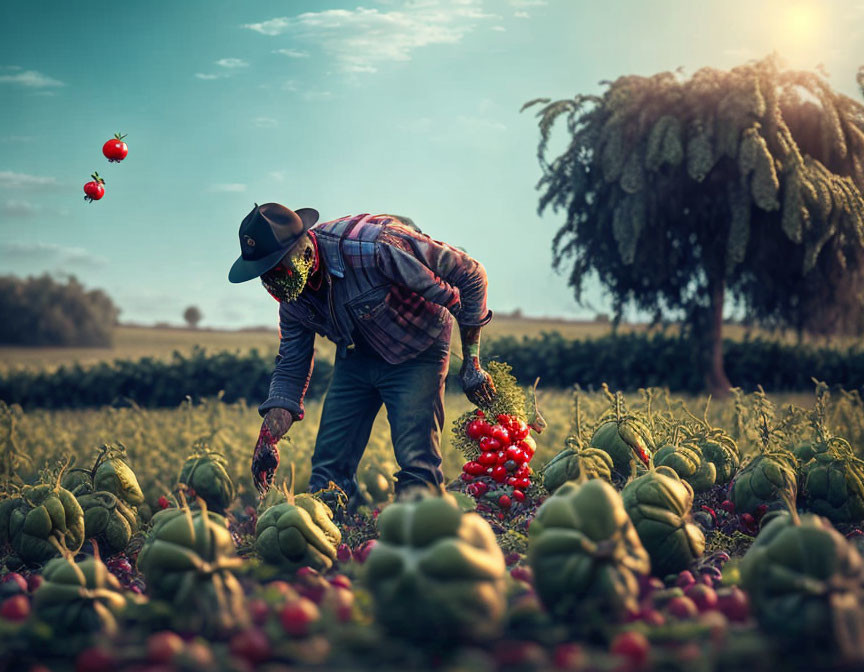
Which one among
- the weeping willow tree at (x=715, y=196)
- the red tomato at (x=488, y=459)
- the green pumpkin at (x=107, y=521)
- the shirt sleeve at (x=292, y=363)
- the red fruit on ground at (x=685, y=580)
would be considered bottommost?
the green pumpkin at (x=107, y=521)

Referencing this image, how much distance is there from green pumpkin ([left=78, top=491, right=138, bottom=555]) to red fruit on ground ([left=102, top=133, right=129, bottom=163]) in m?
2.24

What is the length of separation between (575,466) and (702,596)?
1.48m

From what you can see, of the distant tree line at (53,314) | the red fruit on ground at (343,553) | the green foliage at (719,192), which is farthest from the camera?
the distant tree line at (53,314)

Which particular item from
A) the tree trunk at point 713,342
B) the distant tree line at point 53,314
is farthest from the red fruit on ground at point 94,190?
the distant tree line at point 53,314

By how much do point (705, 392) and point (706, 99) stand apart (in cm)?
647

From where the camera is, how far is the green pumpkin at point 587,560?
2.36 m

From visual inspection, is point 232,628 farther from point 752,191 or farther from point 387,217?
point 752,191

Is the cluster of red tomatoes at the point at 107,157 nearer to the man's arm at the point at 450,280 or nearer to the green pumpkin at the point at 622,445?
the man's arm at the point at 450,280

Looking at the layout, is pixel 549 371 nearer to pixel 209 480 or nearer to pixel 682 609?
pixel 209 480

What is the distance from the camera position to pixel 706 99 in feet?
57.8

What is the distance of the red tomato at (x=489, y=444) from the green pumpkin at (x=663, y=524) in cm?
162

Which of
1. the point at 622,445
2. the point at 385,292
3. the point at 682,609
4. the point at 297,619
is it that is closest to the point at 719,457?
the point at 622,445

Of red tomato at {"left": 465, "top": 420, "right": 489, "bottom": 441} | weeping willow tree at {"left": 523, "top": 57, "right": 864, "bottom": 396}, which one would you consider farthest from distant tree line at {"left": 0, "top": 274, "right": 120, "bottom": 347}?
red tomato at {"left": 465, "top": 420, "right": 489, "bottom": 441}

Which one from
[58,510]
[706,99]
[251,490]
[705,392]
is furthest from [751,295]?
[58,510]
